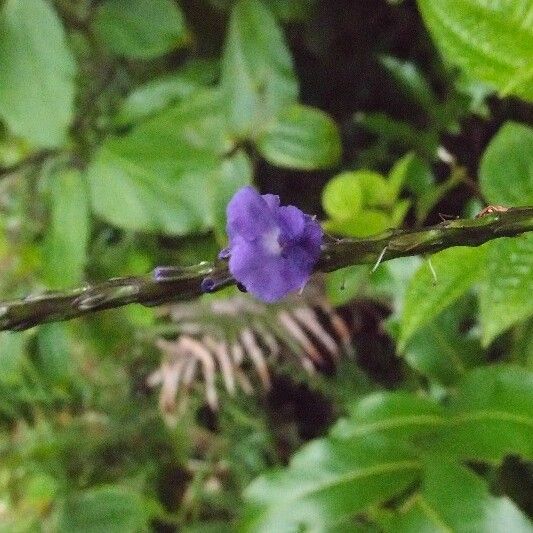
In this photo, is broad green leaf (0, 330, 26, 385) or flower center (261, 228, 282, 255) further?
broad green leaf (0, 330, 26, 385)

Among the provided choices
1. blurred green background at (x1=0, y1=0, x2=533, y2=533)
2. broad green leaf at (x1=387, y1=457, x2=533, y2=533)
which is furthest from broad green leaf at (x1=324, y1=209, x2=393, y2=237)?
broad green leaf at (x1=387, y1=457, x2=533, y2=533)

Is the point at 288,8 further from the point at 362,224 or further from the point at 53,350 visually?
the point at 53,350

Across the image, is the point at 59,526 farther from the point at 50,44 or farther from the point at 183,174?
the point at 50,44

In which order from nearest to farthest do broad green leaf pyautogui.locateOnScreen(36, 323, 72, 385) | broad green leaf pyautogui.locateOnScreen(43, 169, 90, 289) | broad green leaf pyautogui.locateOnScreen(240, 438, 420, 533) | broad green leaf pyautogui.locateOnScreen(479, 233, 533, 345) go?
broad green leaf pyautogui.locateOnScreen(479, 233, 533, 345) → broad green leaf pyautogui.locateOnScreen(240, 438, 420, 533) → broad green leaf pyautogui.locateOnScreen(43, 169, 90, 289) → broad green leaf pyautogui.locateOnScreen(36, 323, 72, 385)

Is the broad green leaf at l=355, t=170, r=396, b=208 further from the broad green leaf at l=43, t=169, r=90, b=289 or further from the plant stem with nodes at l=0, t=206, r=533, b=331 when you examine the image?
the plant stem with nodes at l=0, t=206, r=533, b=331

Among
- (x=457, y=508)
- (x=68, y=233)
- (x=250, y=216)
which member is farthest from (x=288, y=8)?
(x=250, y=216)
